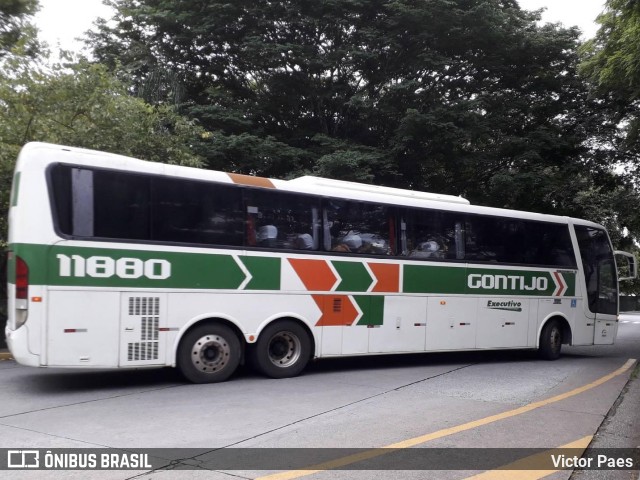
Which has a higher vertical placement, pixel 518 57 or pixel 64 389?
pixel 518 57

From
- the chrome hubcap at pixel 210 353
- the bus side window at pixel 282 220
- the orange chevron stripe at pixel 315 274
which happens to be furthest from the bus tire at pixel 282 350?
the bus side window at pixel 282 220

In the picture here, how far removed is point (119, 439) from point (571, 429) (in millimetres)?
4778

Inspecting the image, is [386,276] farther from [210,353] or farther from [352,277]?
A: [210,353]

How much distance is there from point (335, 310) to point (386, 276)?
1.24 m

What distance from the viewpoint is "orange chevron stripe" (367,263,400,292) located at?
10742 mm

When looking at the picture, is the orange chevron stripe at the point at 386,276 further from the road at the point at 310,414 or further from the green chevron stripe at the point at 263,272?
the green chevron stripe at the point at 263,272

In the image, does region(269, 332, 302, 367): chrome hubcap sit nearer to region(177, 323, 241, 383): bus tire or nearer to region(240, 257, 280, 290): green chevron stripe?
region(177, 323, 241, 383): bus tire

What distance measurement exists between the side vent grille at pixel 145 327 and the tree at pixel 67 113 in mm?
4507

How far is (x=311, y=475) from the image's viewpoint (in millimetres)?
4914

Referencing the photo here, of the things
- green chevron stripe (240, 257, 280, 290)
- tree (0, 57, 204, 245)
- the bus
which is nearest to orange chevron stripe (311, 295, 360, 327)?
the bus

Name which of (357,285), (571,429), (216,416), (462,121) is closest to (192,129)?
(357,285)

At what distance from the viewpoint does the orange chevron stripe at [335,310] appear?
1008cm

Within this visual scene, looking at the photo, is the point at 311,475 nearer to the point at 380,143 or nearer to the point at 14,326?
the point at 14,326

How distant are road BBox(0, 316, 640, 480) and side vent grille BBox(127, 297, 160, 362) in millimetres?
518
